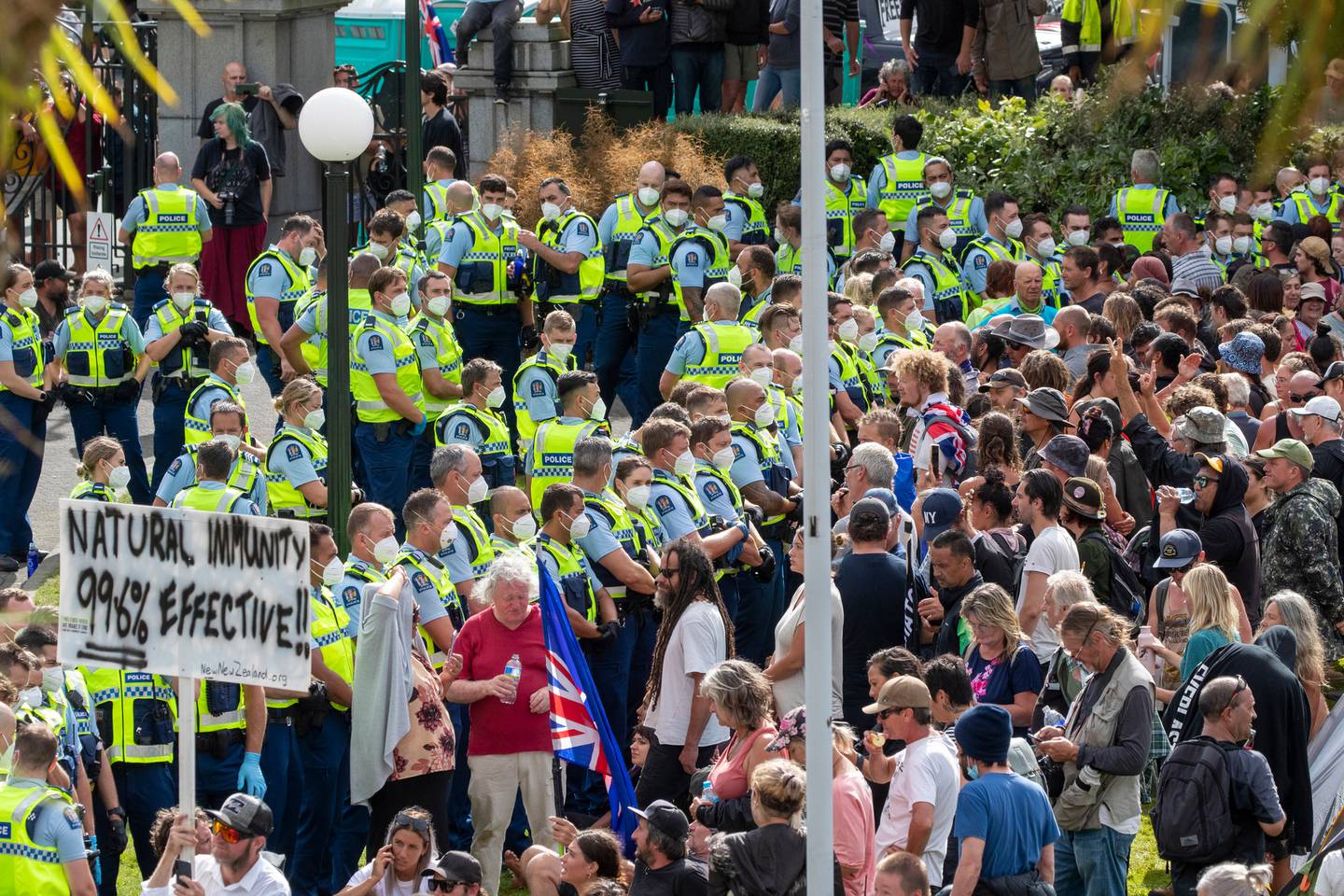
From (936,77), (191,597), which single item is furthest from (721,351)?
(936,77)

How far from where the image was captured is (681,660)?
26.8 feet

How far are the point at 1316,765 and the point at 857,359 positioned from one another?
16.3 feet

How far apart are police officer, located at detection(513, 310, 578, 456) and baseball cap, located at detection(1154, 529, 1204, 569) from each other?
169 inches

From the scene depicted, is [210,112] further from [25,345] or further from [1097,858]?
[1097,858]

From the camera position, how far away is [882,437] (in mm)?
10391

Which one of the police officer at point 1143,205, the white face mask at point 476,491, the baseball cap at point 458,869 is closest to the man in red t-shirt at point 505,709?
the white face mask at point 476,491

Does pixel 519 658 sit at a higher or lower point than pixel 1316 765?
higher

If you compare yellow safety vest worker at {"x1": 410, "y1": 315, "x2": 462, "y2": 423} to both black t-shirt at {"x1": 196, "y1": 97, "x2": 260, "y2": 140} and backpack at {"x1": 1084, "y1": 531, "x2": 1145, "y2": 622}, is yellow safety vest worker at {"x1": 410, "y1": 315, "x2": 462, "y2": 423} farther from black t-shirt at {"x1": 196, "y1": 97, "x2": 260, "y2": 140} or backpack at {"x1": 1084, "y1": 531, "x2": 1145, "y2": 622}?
black t-shirt at {"x1": 196, "y1": 97, "x2": 260, "y2": 140}

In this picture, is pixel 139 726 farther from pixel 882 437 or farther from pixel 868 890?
pixel 882 437

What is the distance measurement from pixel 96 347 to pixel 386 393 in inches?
88.6

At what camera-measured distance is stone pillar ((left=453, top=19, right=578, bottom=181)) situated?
20734mm

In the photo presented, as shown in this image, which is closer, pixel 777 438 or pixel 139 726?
pixel 139 726

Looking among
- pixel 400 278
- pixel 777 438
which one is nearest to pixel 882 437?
pixel 777 438

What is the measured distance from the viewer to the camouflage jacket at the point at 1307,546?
32.8 ft
